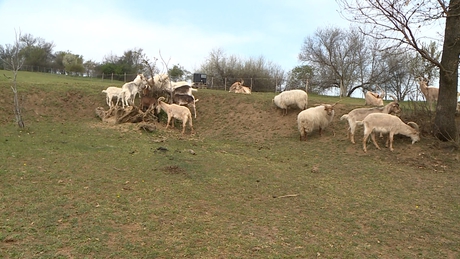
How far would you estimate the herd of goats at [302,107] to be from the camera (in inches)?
478

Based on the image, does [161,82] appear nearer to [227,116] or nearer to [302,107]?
[227,116]

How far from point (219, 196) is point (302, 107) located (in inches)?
418

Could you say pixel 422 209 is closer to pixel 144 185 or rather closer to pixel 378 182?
pixel 378 182

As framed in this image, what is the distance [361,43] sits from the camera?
47344mm

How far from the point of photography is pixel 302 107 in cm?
1684

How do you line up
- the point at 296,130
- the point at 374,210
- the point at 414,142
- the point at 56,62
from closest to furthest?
the point at 374,210, the point at 414,142, the point at 296,130, the point at 56,62

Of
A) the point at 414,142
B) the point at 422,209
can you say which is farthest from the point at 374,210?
the point at 414,142

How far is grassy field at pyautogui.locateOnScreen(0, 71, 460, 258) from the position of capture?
498 centimetres

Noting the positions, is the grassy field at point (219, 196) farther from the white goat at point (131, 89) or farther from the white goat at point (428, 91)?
the white goat at point (428, 91)

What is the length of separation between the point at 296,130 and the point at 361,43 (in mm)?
37136

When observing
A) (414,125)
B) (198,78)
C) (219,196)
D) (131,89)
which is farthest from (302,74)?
(219,196)

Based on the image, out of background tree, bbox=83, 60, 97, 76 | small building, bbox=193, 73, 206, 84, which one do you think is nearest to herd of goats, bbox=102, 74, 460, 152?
small building, bbox=193, 73, 206, 84

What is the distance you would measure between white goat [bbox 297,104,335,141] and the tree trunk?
3825 mm

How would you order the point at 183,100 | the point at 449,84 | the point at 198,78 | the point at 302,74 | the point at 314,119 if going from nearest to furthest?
the point at 449,84, the point at 314,119, the point at 183,100, the point at 198,78, the point at 302,74
